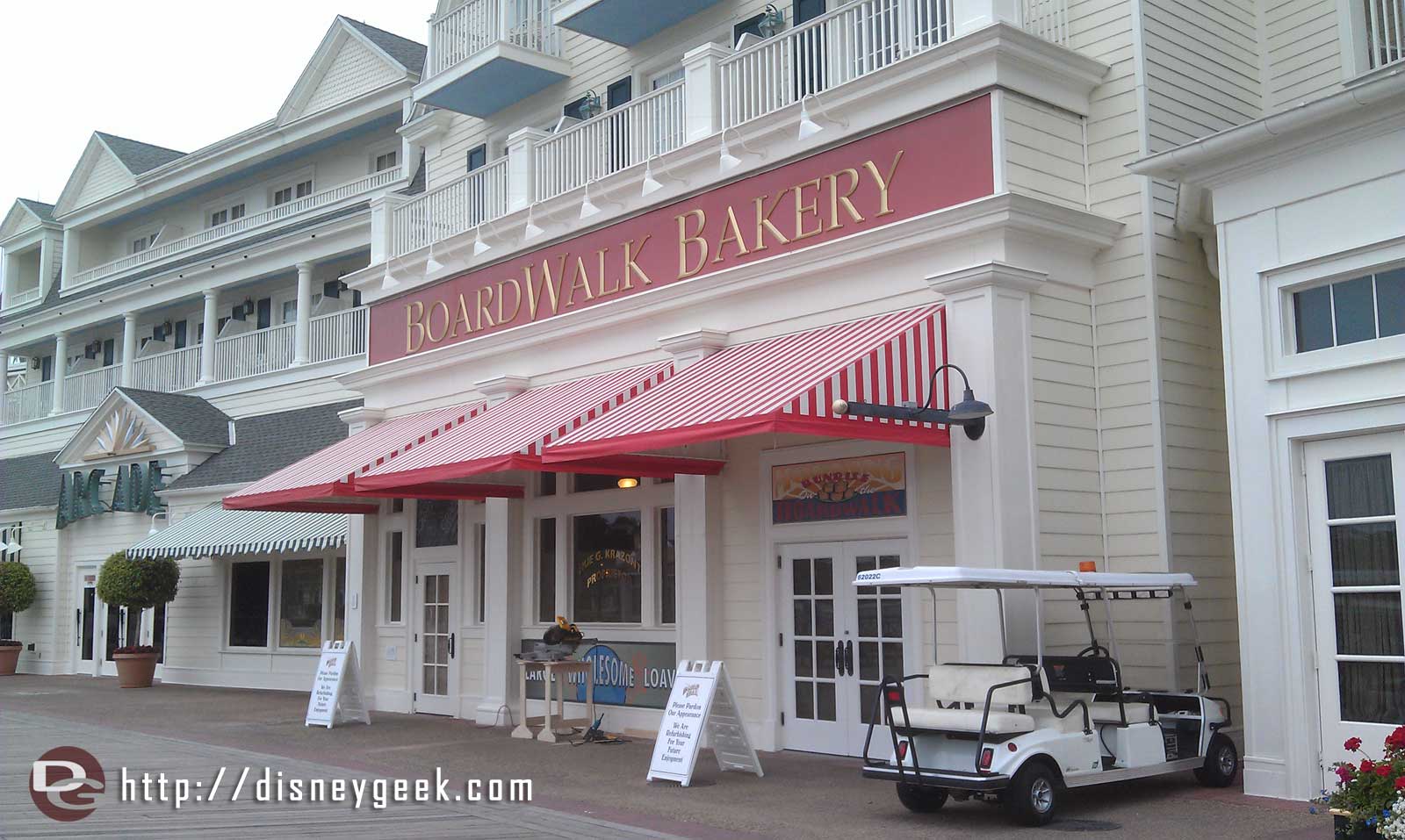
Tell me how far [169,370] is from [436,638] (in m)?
15.4

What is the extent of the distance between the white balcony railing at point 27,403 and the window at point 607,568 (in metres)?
24.4

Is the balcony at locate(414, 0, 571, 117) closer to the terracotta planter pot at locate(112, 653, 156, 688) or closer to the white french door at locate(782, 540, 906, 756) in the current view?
the white french door at locate(782, 540, 906, 756)

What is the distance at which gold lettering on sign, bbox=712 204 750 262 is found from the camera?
1427 centimetres

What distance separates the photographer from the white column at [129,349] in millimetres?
31906

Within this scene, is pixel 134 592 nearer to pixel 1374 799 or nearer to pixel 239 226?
pixel 239 226

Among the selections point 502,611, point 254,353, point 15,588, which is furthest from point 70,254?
point 502,611

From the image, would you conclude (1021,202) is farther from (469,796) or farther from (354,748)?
(354,748)

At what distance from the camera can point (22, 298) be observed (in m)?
38.3

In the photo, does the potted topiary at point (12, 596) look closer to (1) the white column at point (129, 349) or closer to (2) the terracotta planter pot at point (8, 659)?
(2) the terracotta planter pot at point (8, 659)

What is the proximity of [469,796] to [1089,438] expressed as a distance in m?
6.35

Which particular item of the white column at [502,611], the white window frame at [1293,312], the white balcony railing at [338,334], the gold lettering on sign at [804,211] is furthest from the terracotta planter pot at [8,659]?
the white window frame at [1293,312]

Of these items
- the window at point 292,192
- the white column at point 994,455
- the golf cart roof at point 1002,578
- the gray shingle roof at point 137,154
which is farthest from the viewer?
the gray shingle roof at point 137,154

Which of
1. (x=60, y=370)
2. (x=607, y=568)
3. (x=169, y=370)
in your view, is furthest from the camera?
(x=60, y=370)

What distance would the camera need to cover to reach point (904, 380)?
11.6 metres
